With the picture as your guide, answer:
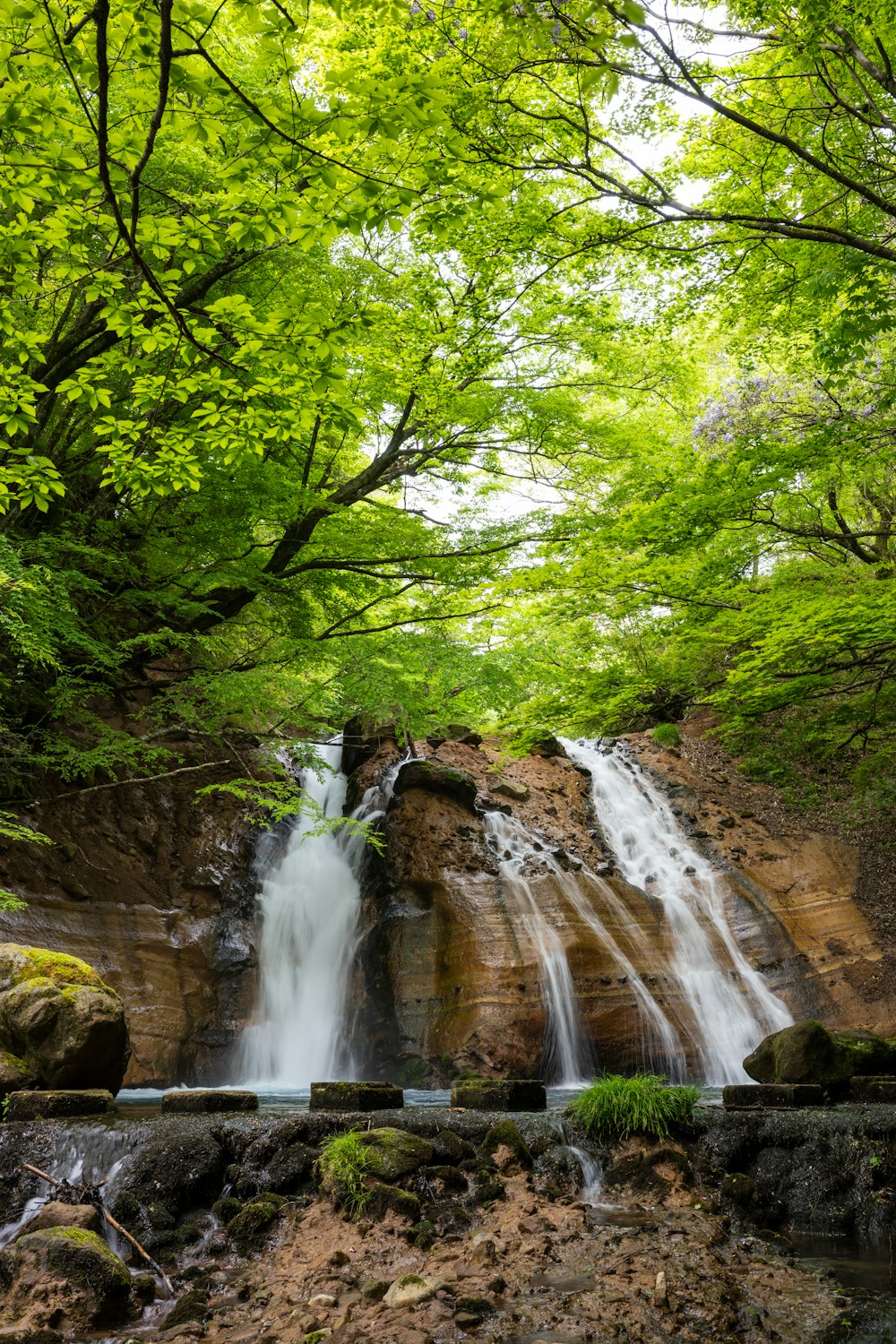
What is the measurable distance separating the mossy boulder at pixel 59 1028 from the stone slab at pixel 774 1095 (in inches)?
202

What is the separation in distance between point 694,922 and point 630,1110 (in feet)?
25.1

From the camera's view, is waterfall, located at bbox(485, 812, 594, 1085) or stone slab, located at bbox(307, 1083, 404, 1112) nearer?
stone slab, located at bbox(307, 1083, 404, 1112)

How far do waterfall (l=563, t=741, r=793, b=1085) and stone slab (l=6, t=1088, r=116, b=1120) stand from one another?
7.79 metres

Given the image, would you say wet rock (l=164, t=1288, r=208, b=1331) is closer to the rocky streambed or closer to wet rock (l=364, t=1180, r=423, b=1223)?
the rocky streambed

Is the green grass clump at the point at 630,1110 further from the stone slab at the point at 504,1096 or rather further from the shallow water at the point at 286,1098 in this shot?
the shallow water at the point at 286,1098

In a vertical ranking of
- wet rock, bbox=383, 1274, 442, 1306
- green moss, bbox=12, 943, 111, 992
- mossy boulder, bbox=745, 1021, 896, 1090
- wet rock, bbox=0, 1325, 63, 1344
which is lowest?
wet rock, bbox=0, 1325, 63, 1344

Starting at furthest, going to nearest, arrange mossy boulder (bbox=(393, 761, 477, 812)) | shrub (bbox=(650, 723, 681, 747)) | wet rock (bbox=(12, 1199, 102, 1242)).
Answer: shrub (bbox=(650, 723, 681, 747)) → mossy boulder (bbox=(393, 761, 477, 812)) → wet rock (bbox=(12, 1199, 102, 1242))

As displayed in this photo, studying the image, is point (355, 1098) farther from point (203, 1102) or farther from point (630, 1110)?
point (630, 1110)

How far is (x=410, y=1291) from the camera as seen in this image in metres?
3.83

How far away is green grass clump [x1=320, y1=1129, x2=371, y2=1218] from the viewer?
476cm

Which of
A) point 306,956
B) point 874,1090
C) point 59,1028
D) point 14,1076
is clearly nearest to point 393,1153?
point 59,1028

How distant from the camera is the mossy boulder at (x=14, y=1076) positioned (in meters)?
6.57

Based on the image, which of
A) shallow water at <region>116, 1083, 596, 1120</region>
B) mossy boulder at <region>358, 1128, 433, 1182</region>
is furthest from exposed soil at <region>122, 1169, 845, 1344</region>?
shallow water at <region>116, 1083, 596, 1120</region>

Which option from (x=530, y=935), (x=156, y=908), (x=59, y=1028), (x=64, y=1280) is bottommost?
(x=64, y=1280)
